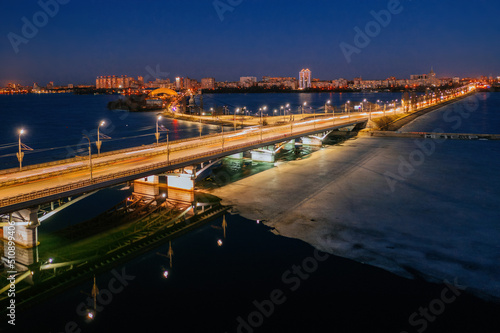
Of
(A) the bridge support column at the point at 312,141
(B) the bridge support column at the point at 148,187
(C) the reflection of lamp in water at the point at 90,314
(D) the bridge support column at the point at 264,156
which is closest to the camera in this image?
(C) the reflection of lamp in water at the point at 90,314

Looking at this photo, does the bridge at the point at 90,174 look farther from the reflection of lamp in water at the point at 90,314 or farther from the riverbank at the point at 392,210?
the reflection of lamp in water at the point at 90,314

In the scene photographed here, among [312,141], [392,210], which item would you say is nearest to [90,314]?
[392,210]

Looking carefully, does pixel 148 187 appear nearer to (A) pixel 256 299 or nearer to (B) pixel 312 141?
(A) pixel 256 299

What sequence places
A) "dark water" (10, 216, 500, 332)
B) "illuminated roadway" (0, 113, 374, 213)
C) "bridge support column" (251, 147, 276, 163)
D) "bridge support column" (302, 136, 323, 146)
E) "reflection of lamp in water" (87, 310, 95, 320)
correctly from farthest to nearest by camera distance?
1. "bridge support column" (302, 136, 323, 146)
2. "bridge support column" (251, 147, 276, 163)
3. "illuminated roadway" (0, 113, 374, 213)
4. "reflection of lamp in water" (87, 310, 95, 320)
5. "dark water" (10, 216, 500, 332)

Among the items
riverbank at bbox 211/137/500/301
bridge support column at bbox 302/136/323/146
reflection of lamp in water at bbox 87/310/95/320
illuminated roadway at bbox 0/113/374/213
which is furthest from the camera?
bridge support column at bbox 302/136/323/146

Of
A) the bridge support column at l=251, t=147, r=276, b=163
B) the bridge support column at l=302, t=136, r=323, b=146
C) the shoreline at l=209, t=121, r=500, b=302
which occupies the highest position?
the bridge support column at l=302, t=136, r=323, b=146

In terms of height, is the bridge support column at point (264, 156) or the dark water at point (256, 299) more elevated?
the bridge support column at point (264, 156)

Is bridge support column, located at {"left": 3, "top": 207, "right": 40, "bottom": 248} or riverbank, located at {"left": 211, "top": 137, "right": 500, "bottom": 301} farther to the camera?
bridge support column, located at {"left": 3, "top": 207, "right": 40, "bottom": 248}

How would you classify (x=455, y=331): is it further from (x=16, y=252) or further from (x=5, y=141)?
(x=5, y=141)

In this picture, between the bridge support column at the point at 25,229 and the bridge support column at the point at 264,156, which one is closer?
the bridge support column at the point at 25,229

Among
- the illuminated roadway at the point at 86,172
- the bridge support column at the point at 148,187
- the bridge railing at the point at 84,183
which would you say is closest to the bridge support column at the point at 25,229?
the bridge railing at the point at 84,183

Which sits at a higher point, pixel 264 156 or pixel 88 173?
pixel 88 173

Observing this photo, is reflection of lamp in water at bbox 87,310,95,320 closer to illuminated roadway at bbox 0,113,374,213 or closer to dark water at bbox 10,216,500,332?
dark water at bbox 10,216,500,332

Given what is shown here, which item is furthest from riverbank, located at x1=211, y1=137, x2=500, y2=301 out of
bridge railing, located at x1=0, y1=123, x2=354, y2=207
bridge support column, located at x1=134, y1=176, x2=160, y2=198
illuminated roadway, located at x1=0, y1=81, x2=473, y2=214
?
bridge support column, located at x1=134, y1=176, x2=160, y2=198
